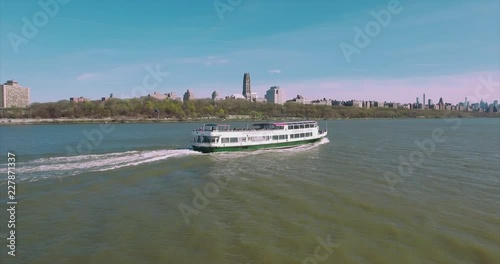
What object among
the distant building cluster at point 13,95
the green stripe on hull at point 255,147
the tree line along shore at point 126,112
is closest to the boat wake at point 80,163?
the green stripe on hull at point 255,147

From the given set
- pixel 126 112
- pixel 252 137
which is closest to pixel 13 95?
pixel 126 112

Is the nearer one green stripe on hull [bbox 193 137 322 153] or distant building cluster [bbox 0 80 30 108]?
green stripe on hull [bbox 193 137 322 153]

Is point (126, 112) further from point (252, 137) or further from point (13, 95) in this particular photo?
point (252, 137)

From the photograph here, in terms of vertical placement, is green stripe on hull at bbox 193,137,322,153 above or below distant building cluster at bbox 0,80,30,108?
below

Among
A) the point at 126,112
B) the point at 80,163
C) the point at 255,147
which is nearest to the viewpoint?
the point at 80,163

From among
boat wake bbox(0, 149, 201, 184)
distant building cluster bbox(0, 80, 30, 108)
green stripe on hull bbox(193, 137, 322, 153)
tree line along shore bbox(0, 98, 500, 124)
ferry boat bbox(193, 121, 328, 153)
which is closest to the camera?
boat wake bbox(0, 149, 201, 184)

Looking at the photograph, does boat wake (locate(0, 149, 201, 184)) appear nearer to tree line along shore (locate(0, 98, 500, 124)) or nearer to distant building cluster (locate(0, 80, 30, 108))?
tree line along shore (locate(0, 98, 500, 124))

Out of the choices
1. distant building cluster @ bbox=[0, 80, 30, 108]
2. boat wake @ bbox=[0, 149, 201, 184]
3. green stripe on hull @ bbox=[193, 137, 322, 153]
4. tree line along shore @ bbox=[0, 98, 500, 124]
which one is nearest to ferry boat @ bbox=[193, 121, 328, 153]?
green stripe on hull @ bbox=[193, 137, 322, 153]

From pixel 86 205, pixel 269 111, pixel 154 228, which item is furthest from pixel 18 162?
pixel 269 111
